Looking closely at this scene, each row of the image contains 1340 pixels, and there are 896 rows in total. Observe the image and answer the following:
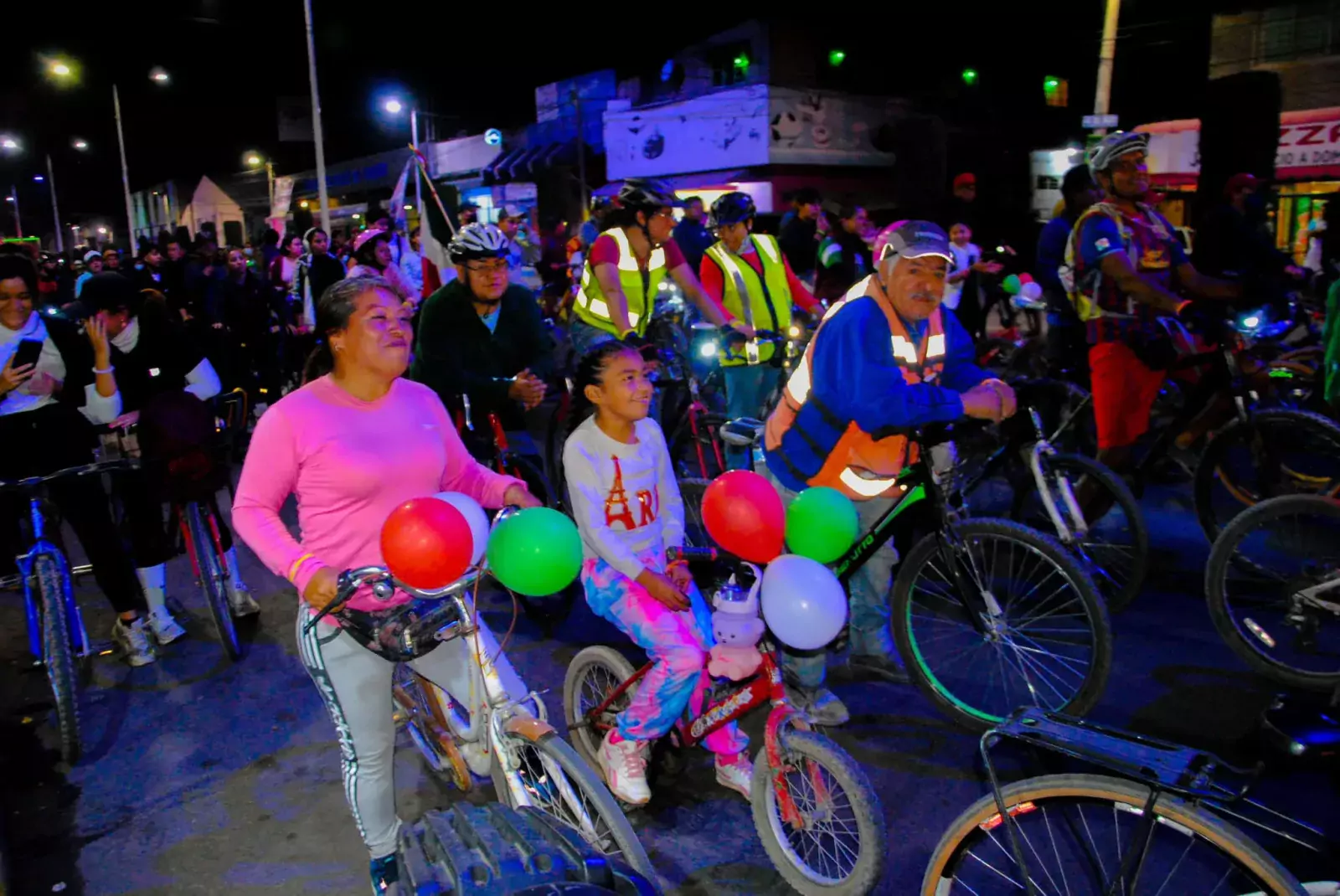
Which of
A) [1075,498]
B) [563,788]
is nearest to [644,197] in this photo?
[1075,498]

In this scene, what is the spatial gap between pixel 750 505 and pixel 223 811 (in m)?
2.63

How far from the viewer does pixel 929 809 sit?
12.0 ft

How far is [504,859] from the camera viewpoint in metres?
2.10

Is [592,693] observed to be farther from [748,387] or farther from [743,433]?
[748,387]

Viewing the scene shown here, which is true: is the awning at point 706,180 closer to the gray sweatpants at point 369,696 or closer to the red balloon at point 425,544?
the gray sweatpants at point 369,696

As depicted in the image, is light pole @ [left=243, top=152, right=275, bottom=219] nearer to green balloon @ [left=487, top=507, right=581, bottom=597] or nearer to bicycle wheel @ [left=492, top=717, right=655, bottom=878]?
green balloon @ [left=487, top=507, right=581, bottom=597]

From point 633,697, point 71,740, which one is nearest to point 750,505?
point 633,697

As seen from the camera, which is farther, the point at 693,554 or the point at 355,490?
the point at 693,554

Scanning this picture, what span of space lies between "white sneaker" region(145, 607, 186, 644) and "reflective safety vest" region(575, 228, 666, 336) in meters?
3.33

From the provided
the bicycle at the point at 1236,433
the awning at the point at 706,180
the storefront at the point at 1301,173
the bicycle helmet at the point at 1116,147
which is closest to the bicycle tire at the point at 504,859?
the bicycle at the point at 1236,433

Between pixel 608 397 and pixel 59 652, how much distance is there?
2.97 meters

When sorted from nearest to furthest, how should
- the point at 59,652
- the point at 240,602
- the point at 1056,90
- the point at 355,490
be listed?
the point at 355,490, the point at 59,652, the point at 240,602, the point at 1056,90

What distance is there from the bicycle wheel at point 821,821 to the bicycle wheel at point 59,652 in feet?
10.7

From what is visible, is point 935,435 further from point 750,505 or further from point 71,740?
point 71,740
